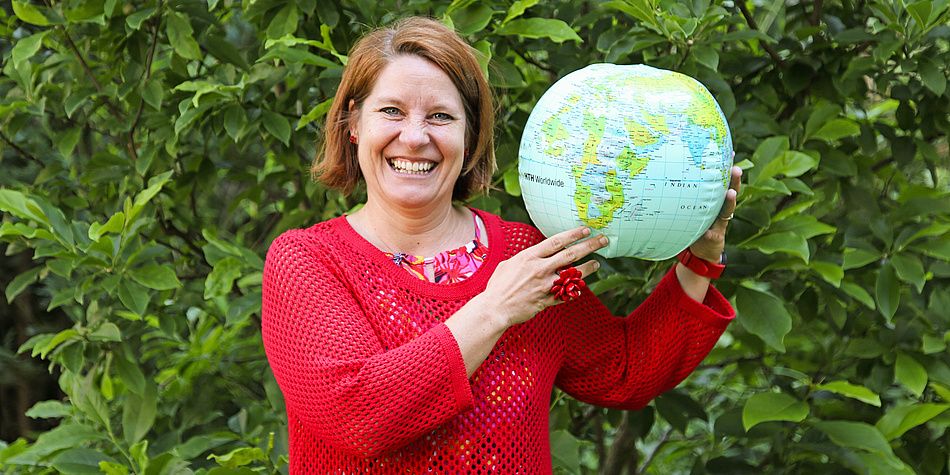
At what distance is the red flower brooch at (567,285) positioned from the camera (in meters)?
1.41

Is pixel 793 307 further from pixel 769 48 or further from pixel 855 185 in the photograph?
pixel 769 48

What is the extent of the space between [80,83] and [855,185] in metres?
2.47

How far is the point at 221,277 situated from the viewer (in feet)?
6.61

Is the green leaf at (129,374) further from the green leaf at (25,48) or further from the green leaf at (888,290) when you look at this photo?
the green leaf at (888,290)

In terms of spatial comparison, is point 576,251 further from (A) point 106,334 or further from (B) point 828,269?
(A) point 106,334

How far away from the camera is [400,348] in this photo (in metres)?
1.37

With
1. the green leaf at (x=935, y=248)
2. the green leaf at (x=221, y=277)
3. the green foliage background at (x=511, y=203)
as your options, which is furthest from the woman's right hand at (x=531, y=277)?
the green leaf at (x=935, y=248)

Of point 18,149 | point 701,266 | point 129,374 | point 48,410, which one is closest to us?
point 701,266

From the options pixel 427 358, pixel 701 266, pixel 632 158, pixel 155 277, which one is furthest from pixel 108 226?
pixel 701 266

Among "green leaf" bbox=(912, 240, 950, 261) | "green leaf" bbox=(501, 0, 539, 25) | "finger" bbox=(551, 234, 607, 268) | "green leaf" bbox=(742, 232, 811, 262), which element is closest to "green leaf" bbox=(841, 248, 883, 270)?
"green leaf" bbox=(912, 240, 950, 261)

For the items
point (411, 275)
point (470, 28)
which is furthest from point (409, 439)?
point (470, 28)

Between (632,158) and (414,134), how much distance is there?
1.41 feet

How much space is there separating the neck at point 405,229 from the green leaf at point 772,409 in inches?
33.8

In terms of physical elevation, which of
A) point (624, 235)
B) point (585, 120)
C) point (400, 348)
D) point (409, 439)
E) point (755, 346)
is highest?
point (585, 120)
